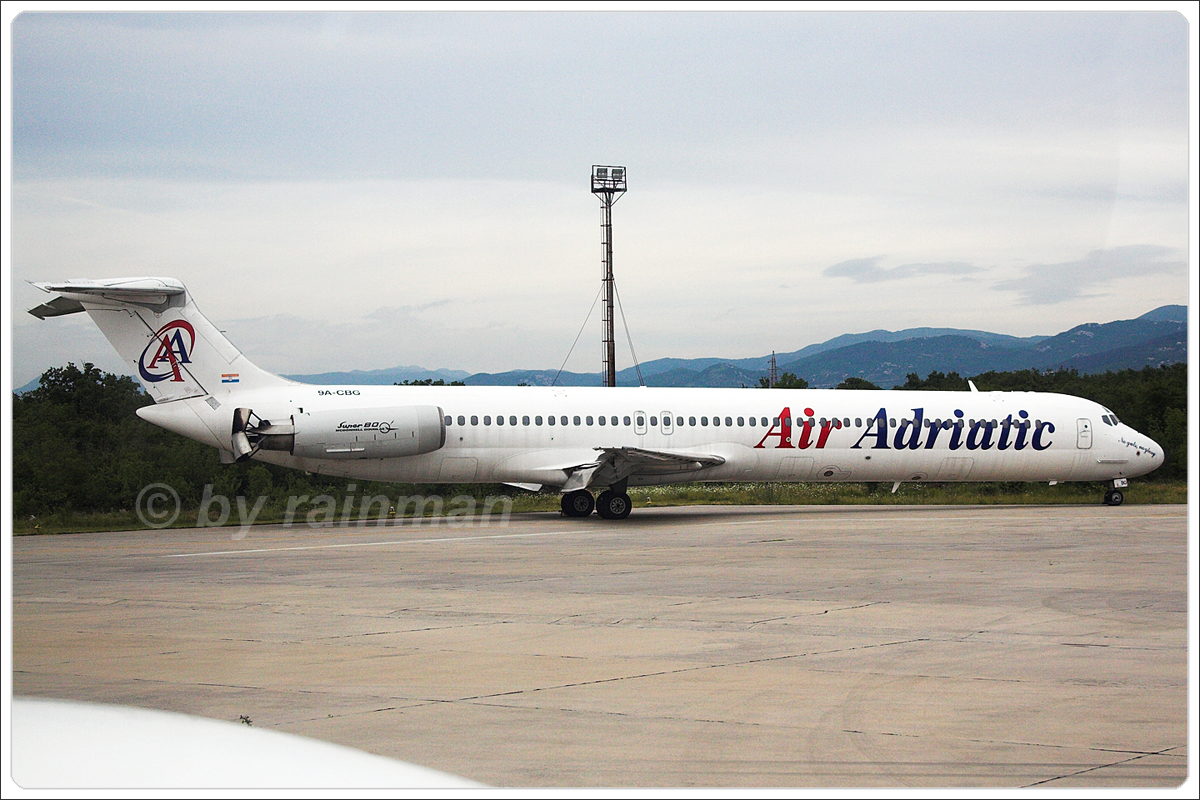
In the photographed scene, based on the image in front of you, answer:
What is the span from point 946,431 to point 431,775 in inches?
990

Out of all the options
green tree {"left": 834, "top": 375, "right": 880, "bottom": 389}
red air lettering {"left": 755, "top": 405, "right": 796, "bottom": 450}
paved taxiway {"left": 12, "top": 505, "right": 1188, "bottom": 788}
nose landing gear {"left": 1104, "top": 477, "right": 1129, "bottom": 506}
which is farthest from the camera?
green tree {"left": 834, "top": 375, "right": 880, "bottom": 389}

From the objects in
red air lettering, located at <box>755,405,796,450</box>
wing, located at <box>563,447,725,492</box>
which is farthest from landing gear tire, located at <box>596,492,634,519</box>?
red air lettering, located at <box>755,405,796,450</box>

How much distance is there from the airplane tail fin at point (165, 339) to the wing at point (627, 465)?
7269 mm

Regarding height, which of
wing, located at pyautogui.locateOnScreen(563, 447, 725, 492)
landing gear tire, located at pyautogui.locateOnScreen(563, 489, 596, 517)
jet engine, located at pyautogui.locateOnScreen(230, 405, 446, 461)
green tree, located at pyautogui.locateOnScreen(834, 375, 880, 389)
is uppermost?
green tree, located at pyautogui.locateOnScreen(834, 375, 880, 389)

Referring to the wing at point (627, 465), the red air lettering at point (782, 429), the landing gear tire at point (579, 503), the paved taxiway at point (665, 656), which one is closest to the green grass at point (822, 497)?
the wing at point (627, 465)

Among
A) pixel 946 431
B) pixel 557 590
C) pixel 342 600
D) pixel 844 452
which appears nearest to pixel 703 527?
pixel 844 452

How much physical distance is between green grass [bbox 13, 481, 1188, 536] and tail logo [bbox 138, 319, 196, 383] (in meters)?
3.76

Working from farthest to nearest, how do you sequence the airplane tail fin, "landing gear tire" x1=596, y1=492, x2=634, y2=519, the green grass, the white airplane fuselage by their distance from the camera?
the green grass → "landing gear tire" x1=596, y1=492, x2=634, y2=519 → the white airplane fuselage → the airplane tail fin

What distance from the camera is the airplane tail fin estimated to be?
74.4 feet

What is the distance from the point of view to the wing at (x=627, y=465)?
24328mm

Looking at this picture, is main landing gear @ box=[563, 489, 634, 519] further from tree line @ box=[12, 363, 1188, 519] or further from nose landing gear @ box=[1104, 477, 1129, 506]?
nose landing gear @ box=[1104, 477, 1129, 506]

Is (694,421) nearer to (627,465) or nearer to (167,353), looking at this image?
(627,465)

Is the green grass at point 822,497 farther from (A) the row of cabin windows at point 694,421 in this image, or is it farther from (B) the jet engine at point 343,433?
(B) the jet engine at point 343,433

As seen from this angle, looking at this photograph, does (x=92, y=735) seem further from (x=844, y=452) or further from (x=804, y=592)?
(x=844, y=452)
